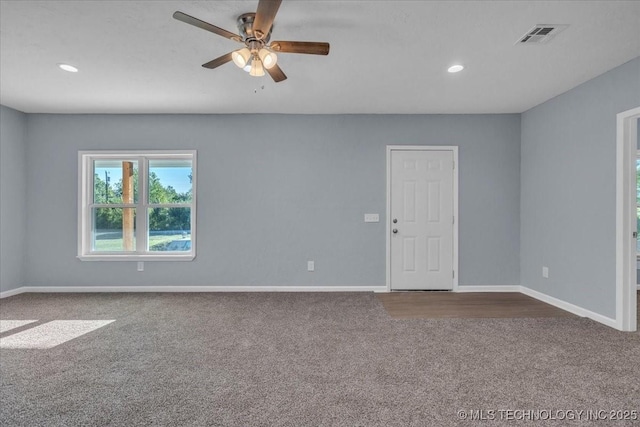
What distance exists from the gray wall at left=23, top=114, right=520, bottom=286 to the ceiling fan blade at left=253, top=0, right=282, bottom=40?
8.00 ft

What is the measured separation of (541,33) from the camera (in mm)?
2340

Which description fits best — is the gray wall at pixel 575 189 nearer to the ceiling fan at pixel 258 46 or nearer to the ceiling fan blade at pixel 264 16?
the ceiling fan at pixel 258 46

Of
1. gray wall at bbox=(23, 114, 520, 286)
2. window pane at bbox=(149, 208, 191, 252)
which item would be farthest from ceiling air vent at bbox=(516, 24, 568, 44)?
window pane at bbox=(149, 208, 191, 252)

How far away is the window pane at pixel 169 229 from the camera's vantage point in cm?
451

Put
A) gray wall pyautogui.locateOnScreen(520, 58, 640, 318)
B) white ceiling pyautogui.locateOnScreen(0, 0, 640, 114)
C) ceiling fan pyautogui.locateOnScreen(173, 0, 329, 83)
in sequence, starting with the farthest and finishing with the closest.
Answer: gray wall pyautogui.locateOnScreen(520, 58, 640, 318) → white ceiling pyautogui.locateOnScreen(0, 0, 640, 114) → ceiling fan pyautogui.locateOnScreen(173, 0, 329, 83)

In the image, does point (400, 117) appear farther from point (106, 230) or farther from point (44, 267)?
point (44, 267)

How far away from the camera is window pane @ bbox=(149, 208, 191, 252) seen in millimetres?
4512

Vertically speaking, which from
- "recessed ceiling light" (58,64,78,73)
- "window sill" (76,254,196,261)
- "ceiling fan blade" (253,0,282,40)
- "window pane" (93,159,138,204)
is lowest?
"window sill" (76,254,196,261)

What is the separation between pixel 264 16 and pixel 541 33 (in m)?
2.15

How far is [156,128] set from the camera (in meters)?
4.39

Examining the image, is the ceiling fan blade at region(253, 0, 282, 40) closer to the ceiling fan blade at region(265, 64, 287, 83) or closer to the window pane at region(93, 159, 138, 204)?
the ceiling fan blade at region(265, 64, 287, 83)

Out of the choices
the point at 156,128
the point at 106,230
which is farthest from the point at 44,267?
the point at 156,128

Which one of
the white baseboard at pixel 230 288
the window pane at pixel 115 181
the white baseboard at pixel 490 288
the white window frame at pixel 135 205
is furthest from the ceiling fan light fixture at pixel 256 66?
the white baseboard at pixel 490 288

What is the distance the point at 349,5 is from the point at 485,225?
3.59 meters
